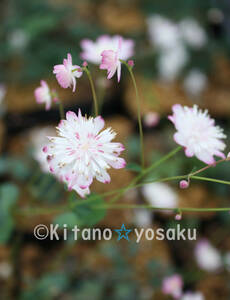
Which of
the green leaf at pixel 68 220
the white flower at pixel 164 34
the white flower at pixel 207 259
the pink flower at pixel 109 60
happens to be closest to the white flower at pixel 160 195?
the white flower at pixel 207 259

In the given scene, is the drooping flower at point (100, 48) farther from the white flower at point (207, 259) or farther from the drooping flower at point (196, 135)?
the white flower at point (207, 259)

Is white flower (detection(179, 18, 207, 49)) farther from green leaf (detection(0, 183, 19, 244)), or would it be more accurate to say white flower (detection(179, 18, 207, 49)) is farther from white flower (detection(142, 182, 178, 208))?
green leaf (detection(0, 183, 19, 244))

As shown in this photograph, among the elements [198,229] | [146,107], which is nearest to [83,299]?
[198,229]

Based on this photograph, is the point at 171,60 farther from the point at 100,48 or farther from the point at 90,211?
the point at 90,211

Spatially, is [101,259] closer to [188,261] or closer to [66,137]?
[188,261]

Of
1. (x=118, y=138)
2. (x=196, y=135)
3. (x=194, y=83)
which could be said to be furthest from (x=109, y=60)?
(x=194, y=83)
